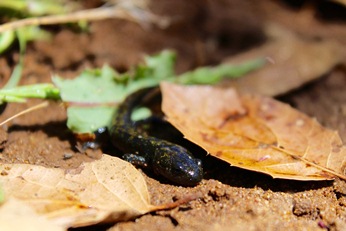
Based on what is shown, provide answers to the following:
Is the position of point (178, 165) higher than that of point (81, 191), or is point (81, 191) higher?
point (81, 191)

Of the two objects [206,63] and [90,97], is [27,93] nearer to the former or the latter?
[90,97]

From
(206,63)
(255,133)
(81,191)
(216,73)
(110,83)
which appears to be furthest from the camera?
Answer: (206,63)

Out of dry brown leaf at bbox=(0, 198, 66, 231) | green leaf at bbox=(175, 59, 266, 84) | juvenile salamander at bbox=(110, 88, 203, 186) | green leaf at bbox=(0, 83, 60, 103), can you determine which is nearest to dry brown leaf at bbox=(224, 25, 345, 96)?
green leaf at bbox=(175, 59, 266, 84)

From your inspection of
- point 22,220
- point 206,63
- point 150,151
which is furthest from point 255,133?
point 22,220

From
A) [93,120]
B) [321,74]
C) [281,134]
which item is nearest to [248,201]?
[281,134]

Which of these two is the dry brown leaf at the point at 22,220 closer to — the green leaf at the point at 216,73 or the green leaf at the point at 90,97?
the green leaf at the point at 90,97

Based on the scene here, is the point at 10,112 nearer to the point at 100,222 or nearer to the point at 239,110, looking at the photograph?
the point at 100,222

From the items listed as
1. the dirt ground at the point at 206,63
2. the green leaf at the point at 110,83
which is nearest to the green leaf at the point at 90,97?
the green leaf at the point at 110,83
